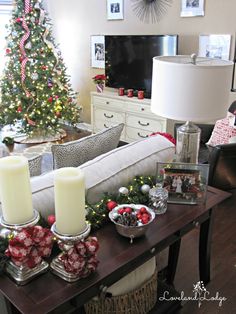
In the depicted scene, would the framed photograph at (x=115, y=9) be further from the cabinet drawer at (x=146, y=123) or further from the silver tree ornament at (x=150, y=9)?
the cabinet drawer at (x=146, y=123)

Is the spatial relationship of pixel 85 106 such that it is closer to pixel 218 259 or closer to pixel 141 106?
pixel 141 106

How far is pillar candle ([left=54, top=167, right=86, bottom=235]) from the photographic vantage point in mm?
975

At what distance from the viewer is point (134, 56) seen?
450 cm

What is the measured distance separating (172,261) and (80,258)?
3.62 feet

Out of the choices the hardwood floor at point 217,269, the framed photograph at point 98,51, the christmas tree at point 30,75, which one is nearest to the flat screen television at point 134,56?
the framed photograph at point 98,51

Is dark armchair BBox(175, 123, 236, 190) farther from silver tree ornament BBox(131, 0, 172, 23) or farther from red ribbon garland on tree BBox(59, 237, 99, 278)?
silver tree ornament BBox(131, 0, 172, 23)

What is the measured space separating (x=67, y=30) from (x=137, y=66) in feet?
6.22

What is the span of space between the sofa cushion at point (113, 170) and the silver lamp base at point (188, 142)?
122 mm

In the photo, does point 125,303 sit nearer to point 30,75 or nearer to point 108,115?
point 108,115

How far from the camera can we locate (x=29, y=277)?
103 cm

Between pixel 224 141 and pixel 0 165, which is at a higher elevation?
pixel 0 165

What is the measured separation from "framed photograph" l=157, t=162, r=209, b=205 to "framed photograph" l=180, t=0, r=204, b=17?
2.98 metres

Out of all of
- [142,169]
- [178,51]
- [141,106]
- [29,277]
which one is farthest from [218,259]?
[178,51]

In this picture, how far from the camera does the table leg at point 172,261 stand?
6.40 feet
